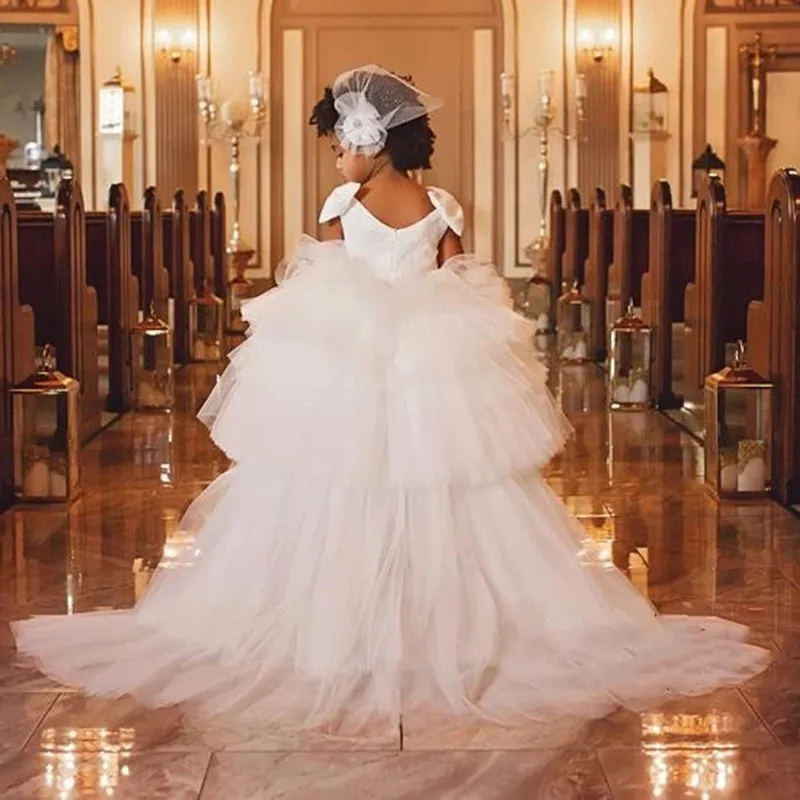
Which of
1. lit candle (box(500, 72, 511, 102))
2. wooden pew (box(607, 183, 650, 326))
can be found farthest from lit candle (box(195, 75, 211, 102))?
wooden pew (box(607, 183, 650, 326))

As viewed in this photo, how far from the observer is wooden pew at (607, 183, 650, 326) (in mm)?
9773

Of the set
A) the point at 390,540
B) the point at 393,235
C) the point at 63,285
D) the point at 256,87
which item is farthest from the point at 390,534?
the point at 256,87

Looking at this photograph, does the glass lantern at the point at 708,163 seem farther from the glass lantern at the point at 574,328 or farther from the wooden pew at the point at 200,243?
the wooden pew at the point at 200,243

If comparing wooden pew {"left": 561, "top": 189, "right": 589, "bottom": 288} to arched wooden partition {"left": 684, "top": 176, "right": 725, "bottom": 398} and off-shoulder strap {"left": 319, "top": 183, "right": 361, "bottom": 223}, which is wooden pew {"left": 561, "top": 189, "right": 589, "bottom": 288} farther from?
off-shoulder strap {"left": 319, "top": 183, "right": 361, "bottom": 223}

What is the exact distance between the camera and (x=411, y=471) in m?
3.50

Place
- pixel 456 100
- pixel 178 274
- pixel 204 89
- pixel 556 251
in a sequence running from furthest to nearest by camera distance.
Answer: pixel 456 100, pixel 204 89, pixel 556 251, pixel 178 274

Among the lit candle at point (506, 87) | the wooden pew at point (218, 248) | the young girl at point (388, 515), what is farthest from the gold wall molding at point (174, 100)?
the young girl at point (388, 515)

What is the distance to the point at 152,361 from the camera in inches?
329

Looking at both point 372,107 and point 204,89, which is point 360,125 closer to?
point 372,107

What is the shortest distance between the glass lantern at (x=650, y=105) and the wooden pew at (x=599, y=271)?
13.0ft

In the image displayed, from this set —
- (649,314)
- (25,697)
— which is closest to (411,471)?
(25,697)

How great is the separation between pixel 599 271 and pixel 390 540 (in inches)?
297

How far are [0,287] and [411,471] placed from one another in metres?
2.79

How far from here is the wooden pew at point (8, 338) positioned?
5.74m
